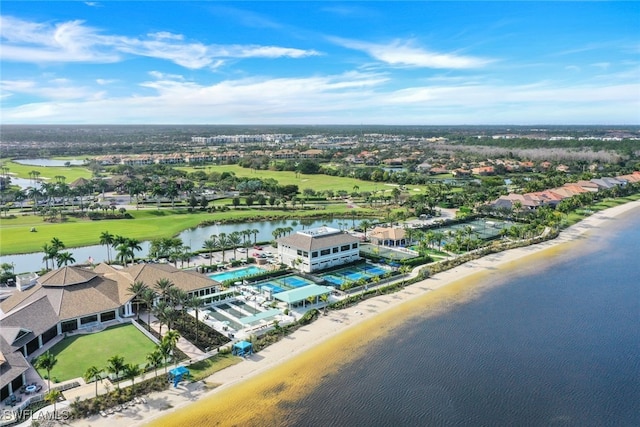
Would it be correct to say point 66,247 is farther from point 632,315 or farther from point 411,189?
point 411,189

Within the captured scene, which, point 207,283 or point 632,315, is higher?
point 207,283

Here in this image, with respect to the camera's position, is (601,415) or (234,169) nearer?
(601,415)

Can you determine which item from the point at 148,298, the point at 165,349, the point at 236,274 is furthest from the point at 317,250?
the point at 165,349

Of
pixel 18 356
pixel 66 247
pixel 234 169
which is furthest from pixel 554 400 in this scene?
pixel 234 169

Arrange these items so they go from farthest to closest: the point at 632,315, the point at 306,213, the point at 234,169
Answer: the point at 234,169 < the point at 306,213 < the point at 632,315

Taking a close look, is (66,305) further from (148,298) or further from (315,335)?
(315,335)

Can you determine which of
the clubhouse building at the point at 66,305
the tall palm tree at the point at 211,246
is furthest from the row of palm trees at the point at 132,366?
the tall palm tree at the point at 211,246

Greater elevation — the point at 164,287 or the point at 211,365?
the point at 164,287
